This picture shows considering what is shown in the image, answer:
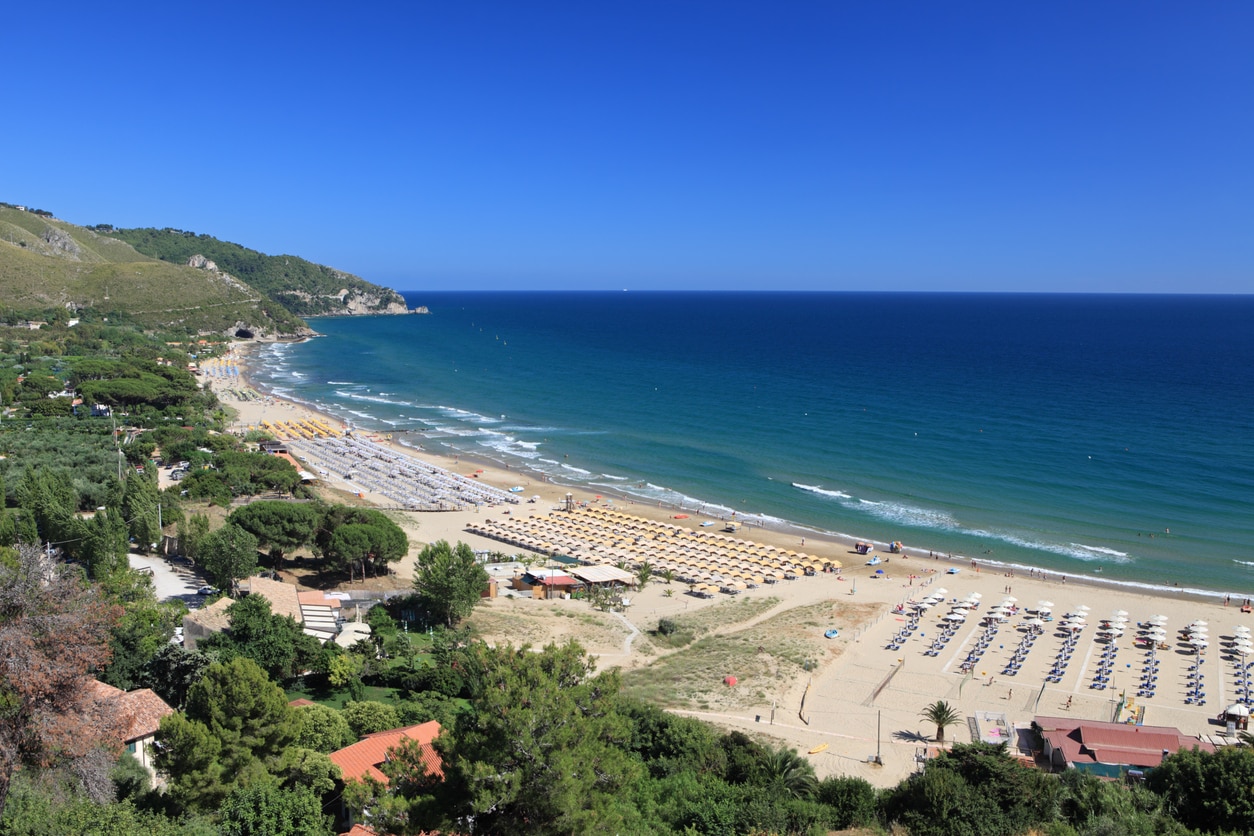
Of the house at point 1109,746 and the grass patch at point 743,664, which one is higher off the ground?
the house at point 1109,746

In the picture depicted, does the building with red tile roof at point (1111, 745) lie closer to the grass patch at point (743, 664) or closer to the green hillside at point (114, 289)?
the grass patch at point (743, 664)

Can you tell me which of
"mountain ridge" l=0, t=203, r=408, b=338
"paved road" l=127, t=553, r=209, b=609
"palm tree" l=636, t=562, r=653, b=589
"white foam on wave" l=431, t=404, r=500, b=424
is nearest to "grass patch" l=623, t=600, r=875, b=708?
"palm tree" l=636, t=562, r=653, b=589

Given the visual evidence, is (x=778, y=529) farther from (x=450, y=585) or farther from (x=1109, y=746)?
(x=1109, y=746)

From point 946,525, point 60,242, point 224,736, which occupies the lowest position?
point 946,525

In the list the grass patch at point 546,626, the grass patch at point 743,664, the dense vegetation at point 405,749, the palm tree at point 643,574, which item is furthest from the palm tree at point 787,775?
the palm tree at point 643,574

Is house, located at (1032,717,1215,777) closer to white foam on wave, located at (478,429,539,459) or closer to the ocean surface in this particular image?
the ocean surface

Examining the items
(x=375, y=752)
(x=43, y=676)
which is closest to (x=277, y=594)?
(x=375, y=752)

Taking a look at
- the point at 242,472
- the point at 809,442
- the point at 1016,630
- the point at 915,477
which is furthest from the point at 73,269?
the point at 1016,630
